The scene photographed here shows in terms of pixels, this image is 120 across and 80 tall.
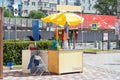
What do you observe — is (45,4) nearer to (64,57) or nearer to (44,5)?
(44,5)

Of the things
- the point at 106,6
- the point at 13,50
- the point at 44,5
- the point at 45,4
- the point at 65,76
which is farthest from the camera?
the point at 45,4

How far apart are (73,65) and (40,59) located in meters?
1.38

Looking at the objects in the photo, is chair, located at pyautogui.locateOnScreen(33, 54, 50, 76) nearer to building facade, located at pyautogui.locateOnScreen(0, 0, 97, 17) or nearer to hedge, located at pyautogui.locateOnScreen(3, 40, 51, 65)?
hedge, located at pyautogui.locateOnScreen(3, 40, 51, 65)

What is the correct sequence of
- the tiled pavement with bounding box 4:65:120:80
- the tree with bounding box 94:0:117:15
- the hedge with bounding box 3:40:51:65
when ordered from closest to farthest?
1. the tiled pavement with bounding box 4:65:120:80
2. the hedge with bounding box 3:40:51:65
3. the tree with bounding box 94:0:117:15

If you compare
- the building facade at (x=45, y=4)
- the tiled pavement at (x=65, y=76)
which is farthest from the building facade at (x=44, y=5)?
the tiled pavement at (x=65, y=76)

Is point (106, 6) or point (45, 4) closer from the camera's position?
point (106, 6)

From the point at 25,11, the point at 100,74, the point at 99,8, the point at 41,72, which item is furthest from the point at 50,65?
the point at 25,11

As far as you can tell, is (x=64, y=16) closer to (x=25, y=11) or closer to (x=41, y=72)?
(x=41, y=72)

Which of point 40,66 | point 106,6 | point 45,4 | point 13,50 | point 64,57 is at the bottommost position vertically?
point 40,66

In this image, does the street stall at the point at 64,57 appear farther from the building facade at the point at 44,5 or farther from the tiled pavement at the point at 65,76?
the building facade at the point at 44,5

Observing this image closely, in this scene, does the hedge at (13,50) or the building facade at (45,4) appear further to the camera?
the building facade at (45,4)

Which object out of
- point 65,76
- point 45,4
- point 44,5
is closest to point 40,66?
point 65,76

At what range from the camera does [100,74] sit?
13.7m

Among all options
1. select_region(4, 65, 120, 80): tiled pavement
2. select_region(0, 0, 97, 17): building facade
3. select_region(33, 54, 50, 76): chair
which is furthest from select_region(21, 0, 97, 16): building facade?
select_region(4, 65, 120, 80): tiled pavement
